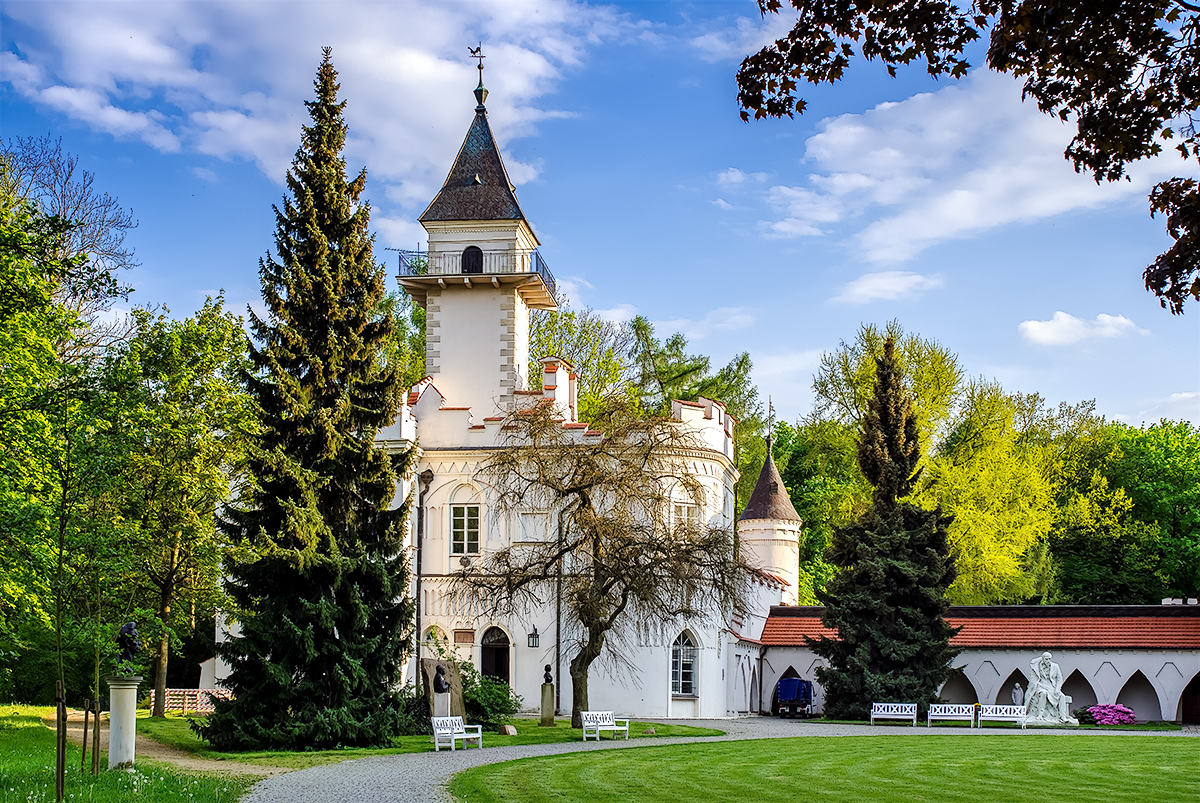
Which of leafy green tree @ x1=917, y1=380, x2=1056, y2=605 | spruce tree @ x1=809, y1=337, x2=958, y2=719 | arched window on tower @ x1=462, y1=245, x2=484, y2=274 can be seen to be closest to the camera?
spruce tree @ x1=809, y1=337, x2=958, y2=719

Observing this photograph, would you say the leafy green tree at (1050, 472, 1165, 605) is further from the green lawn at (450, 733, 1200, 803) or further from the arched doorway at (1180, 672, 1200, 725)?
the green lawn at (450, 733, 1200, 803)

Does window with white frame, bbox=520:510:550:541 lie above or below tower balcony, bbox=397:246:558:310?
below

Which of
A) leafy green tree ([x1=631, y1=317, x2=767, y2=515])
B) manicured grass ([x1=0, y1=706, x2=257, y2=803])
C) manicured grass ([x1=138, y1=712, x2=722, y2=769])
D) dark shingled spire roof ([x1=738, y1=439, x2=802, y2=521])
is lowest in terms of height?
manicured grass ([x1=138, y1=712, x2=722, y2=769])

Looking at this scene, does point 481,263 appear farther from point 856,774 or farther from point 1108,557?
point 1108,557

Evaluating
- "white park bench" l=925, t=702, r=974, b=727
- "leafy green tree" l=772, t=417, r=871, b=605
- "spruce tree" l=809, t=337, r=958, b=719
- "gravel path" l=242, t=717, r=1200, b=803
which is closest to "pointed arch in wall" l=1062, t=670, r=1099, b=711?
"spruce tree" l=809, t=337, r=958, b=719

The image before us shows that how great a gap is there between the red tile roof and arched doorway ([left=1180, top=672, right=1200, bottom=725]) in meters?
1.70

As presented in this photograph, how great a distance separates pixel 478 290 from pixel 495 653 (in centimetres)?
1082

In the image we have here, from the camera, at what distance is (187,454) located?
24.5m

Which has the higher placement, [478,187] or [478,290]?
[478,187]

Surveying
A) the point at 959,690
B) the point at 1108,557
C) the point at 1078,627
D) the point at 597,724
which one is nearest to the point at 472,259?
the point at 597,724

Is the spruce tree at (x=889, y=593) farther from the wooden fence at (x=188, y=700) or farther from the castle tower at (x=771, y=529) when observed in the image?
the wooden fence at (x=188, y=700)

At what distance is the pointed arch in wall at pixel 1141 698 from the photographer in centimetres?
3522

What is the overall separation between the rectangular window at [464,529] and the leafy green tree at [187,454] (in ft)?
23.9

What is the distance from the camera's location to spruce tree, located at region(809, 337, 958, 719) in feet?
108
